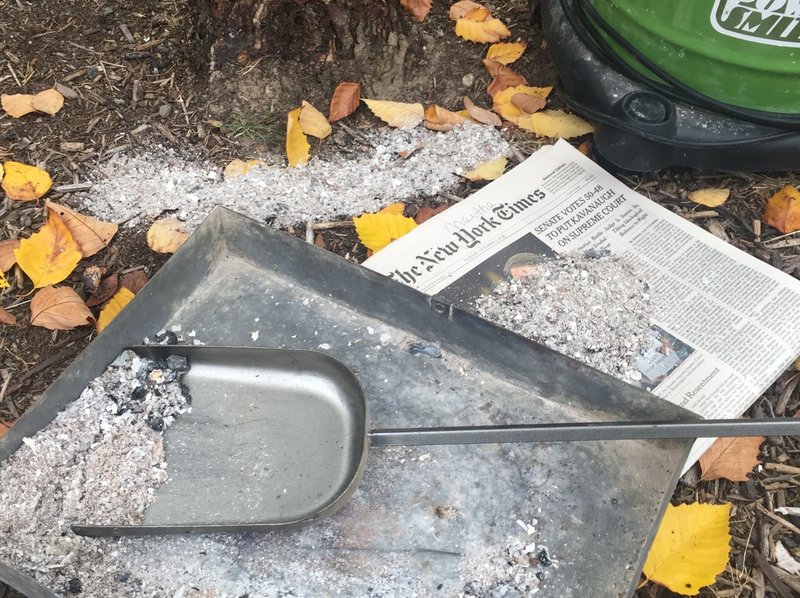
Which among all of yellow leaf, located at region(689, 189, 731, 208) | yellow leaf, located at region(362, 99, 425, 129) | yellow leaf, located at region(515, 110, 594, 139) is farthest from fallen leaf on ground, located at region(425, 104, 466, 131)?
yellow leaf, located at region(689, 189, 731, 208)

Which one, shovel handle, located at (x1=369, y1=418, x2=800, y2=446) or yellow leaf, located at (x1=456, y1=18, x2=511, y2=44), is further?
yellow leaf, located at (x1=456, y1=18, x2=511, y2=44)

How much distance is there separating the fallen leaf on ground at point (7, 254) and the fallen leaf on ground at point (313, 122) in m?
0.54

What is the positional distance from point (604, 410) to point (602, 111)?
1.97 ft

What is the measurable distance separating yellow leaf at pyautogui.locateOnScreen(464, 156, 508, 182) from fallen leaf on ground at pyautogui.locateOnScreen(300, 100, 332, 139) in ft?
0.94

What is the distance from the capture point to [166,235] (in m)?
1.19

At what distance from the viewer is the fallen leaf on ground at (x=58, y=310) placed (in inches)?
42.7

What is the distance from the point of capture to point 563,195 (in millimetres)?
1251

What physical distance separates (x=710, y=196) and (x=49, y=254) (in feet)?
3.79

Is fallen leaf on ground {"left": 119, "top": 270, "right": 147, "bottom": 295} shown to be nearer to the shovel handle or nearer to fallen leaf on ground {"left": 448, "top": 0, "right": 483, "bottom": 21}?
the shovel handle

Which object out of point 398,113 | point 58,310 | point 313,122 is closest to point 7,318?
point 58,310

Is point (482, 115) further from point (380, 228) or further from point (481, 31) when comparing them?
point (380, 228)

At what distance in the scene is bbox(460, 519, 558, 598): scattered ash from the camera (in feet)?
2.56

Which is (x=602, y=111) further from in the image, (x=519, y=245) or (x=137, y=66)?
(x=137, y=66)

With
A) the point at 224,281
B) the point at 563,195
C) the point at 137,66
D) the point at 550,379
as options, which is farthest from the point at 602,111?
the point at 137,66
